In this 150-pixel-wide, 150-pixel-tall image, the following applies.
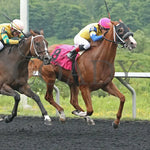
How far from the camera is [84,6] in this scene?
23109 millimetres

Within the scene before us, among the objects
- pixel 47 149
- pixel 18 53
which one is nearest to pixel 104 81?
pixel 18 53

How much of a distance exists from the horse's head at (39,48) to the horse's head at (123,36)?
3.37 feet

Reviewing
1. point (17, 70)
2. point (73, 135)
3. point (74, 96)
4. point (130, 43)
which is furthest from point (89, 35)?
point (73, 135)

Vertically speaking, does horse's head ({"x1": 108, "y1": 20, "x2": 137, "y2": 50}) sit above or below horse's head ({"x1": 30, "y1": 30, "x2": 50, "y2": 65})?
above

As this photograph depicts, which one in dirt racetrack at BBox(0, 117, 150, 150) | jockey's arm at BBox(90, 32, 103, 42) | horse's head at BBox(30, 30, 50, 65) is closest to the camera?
dirt racetrack at BBox(0, 117, 150, 150)

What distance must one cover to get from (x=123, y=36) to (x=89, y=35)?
35.7 inches

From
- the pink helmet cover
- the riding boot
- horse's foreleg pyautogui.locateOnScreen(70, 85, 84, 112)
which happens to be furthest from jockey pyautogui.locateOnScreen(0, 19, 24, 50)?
horse's foreleg pyautogui.locateOnScreen(70, 85, 84, 112)

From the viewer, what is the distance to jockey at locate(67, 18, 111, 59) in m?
6.71

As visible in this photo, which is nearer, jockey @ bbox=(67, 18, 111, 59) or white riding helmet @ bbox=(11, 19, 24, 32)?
white riding helmet @ bbox=(11, 19, 24, 32)

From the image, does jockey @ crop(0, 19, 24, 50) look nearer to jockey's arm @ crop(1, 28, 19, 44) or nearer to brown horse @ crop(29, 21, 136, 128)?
jockey's arm @ crop(1, 28, 19, 44)

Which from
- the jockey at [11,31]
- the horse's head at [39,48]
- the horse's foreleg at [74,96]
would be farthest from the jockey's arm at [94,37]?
the horse's foreleg at [74,96]

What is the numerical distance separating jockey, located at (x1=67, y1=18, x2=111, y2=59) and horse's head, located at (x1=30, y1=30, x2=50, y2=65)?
88 centimetres

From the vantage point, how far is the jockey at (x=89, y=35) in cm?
671

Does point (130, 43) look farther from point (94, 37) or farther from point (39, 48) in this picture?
point (39, 48)
